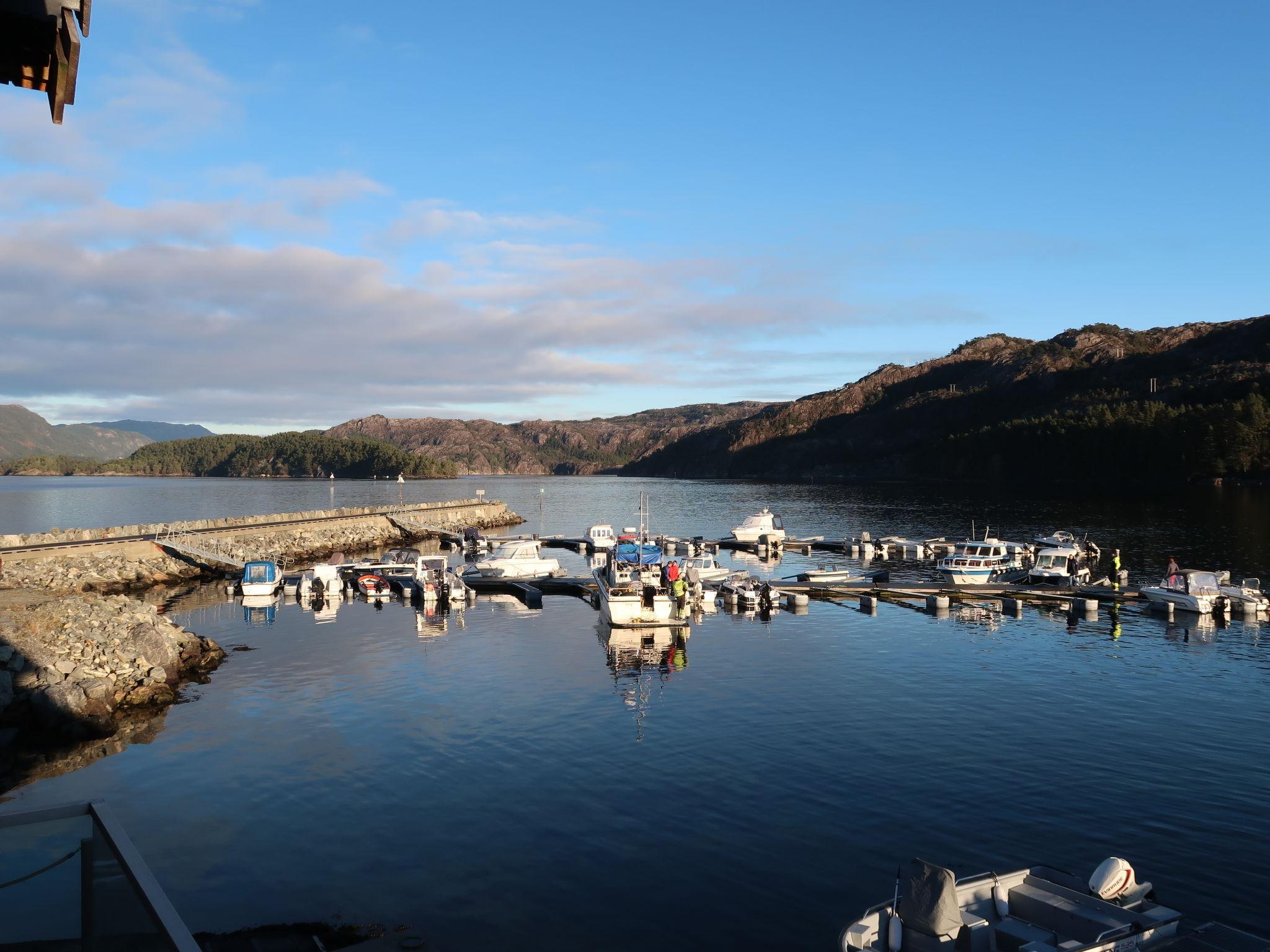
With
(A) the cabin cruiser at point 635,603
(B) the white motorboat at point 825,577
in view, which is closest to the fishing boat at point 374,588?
(A) the cabin cruiser at point 635,603

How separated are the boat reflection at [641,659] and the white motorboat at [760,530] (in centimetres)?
4817

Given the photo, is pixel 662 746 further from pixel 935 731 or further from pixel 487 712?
pixel 935 731

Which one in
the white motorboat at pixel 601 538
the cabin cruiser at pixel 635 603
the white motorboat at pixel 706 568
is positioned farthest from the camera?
the white motorboat at pixel 601 538

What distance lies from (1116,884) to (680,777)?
1249 centimetres

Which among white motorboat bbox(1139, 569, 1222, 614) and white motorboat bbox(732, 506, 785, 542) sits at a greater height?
white motorboat bbox(732, 506, 785, 542)

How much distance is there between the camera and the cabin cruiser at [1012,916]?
13.5 metres

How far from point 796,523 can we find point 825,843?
111m

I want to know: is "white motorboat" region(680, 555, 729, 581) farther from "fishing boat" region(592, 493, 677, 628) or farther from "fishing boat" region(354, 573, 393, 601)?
"fishing boat" region(354, 573, 393, 601)

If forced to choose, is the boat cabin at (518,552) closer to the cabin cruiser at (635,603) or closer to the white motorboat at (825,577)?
the cabin cruiser at (635,603)

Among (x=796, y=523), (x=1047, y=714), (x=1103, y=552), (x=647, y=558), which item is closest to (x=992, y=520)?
(x=796, y=523)

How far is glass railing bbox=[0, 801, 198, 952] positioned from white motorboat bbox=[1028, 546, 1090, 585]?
66.0 meters

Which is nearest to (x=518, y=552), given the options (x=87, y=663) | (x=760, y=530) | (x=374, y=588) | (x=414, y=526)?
(x=374, y=588)

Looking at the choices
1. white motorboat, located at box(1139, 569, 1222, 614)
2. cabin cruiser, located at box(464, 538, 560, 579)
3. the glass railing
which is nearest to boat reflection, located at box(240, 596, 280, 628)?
cabin cruiser, located at box(464, 538, 560, 579)

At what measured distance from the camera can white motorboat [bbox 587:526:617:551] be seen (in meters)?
92.0
